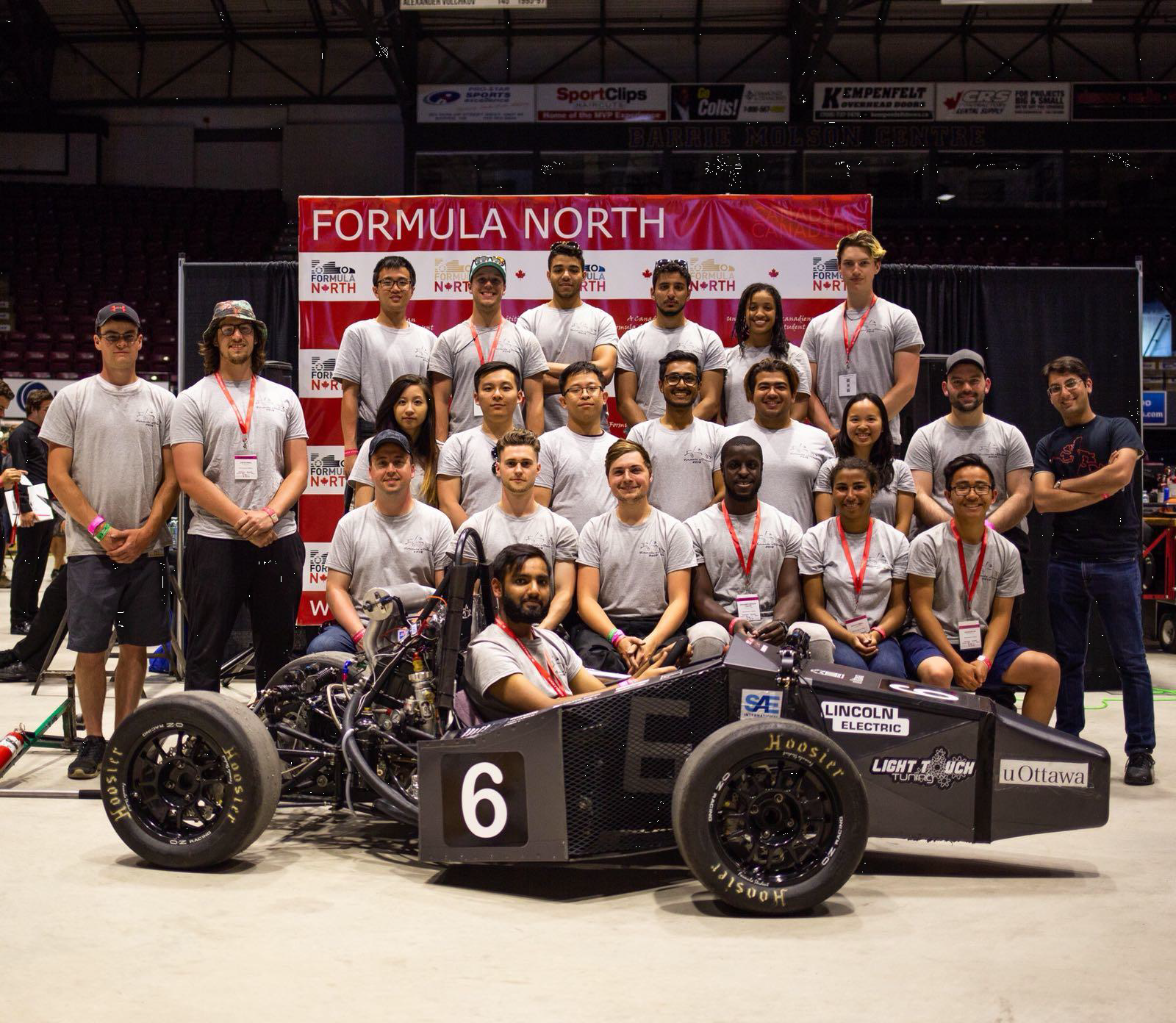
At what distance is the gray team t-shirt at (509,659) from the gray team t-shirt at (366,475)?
61.5 inches

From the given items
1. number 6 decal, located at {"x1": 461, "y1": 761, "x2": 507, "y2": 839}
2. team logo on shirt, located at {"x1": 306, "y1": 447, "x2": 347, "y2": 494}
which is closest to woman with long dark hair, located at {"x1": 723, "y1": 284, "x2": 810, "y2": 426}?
team logo on shirt, located at {"x1": 306, "y1": 447, "x2": 347, "y2": 494}

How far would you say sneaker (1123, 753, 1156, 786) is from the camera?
17.5 feet

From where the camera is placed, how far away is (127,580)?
205 inches

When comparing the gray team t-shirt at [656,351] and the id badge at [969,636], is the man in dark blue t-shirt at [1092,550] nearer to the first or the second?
the id badge at [969,636]

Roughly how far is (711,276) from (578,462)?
2.44 m

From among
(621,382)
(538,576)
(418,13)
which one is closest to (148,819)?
(538,576)

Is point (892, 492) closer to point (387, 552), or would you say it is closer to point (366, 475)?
point (387, 552)

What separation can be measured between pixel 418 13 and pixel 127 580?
575 inches

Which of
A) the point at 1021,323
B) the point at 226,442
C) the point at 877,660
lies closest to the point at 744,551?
the point at 877,660

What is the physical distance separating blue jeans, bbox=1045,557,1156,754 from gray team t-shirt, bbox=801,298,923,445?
117 cm

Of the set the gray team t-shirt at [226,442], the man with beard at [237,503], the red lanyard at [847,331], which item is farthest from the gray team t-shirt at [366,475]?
the red lanyard at [847,331]

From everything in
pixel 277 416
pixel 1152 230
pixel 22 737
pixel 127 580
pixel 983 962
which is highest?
pixel 1152 230

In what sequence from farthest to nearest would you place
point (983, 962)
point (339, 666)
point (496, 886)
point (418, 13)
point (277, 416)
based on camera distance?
point (418, 13), point (277, 416), point (339, 666), point (496, 886), point (983, 962)

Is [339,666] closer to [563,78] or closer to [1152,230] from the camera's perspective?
[563,78]
